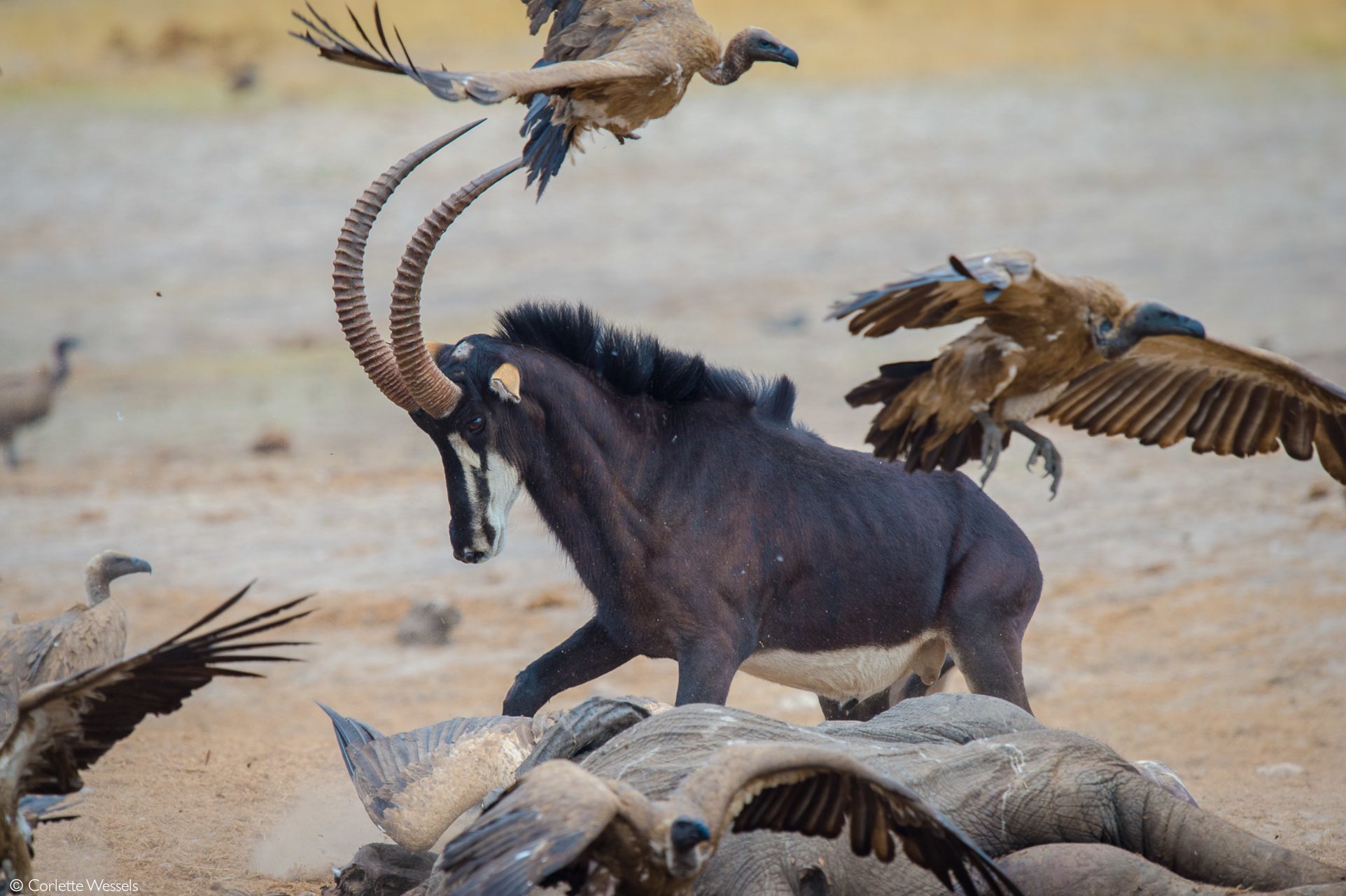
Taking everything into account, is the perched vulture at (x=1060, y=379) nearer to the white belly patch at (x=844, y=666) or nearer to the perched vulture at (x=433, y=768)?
the white belly patch at (x=844, y=666)

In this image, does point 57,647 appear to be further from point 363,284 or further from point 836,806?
point 836,806

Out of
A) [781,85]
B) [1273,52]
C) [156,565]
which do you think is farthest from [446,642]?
[1273,52]

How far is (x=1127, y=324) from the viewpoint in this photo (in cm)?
499

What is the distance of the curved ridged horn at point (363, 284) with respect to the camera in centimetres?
568

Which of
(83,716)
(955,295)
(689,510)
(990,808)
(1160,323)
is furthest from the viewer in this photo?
(689,510)

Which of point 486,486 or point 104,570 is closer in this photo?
point 486,486

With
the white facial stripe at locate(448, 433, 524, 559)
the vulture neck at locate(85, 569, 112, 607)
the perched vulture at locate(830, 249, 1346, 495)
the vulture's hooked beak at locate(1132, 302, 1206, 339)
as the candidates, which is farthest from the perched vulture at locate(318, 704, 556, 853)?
the vulture neck at locate(85, 569, 112, 607)

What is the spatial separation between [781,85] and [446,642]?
1455 centimetres

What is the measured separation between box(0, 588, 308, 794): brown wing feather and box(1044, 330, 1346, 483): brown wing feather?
9.63 feet

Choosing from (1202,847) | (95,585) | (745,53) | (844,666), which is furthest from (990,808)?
(95,585)

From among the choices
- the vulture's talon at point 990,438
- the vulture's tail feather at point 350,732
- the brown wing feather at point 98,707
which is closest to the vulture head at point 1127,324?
the vulture's talon at point 990,438

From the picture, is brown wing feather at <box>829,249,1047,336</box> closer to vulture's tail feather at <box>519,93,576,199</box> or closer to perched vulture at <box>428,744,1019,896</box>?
perched vulture at <box>428,744,1019,896</box>

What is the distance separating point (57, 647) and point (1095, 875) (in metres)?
4.59

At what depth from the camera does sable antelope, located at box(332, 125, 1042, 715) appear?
5.89 m
